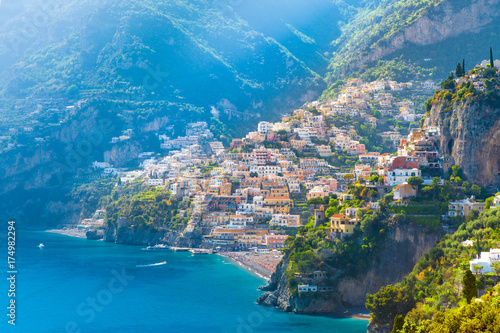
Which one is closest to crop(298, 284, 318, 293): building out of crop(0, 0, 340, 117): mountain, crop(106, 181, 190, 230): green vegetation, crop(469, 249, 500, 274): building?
crop(469, 249, 500, 274): building

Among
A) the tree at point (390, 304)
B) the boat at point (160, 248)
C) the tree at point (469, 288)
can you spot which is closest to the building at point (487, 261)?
the tree at point (390, 304)

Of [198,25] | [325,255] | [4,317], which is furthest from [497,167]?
[198,25]

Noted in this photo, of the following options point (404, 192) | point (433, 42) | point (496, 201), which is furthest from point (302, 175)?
point (433, 42)

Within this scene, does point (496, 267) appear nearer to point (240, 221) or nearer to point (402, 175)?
point (402, 175)

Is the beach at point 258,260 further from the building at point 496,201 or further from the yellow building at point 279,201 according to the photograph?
the building at point 496,201

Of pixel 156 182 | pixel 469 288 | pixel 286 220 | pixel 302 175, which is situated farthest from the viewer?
pixel 156 182

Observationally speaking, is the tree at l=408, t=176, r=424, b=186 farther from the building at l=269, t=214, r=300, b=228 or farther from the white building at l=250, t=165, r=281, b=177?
the white building at l=250, t=165, r=281, b=177
